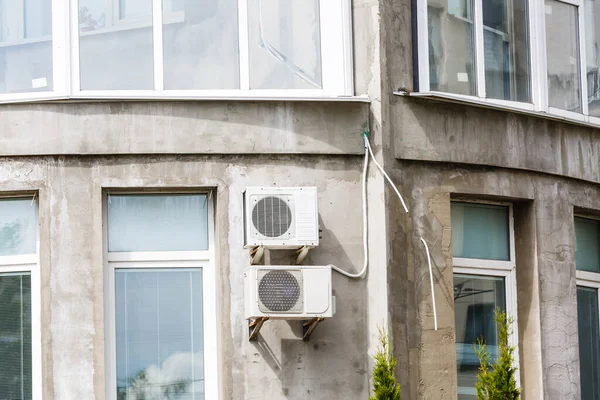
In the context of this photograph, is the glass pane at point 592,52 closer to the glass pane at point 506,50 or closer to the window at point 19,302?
the glass pane at point 506,50

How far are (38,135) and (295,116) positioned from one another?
2313 millimetres

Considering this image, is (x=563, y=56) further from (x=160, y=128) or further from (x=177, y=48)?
(x=160, y=128)

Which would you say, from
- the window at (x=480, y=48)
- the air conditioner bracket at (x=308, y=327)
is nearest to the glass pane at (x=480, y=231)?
the window at (x=480, y=48)

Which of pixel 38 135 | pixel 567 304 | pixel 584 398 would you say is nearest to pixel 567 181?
pixel 567 304

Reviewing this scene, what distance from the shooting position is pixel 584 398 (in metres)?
15.0

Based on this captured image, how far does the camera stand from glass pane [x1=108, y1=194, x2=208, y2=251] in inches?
531

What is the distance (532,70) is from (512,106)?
0.58 metres

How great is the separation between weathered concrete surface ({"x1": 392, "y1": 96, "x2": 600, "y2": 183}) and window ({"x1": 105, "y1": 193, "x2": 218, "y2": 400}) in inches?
79.8

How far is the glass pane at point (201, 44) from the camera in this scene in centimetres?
1370

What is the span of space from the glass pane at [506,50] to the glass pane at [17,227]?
14.9 ft

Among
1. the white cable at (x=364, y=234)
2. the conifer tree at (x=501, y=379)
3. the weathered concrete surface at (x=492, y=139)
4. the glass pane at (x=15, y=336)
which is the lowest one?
the conifer tree at (x=501, y=379)

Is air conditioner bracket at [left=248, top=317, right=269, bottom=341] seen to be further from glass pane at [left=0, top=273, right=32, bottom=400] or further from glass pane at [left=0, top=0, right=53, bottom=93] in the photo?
glass pane at [left=0, top=0, right=53, bottom=93]

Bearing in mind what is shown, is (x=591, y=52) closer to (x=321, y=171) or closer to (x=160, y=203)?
(x=321, y=171)

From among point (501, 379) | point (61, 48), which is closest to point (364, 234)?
point (501, 379)
